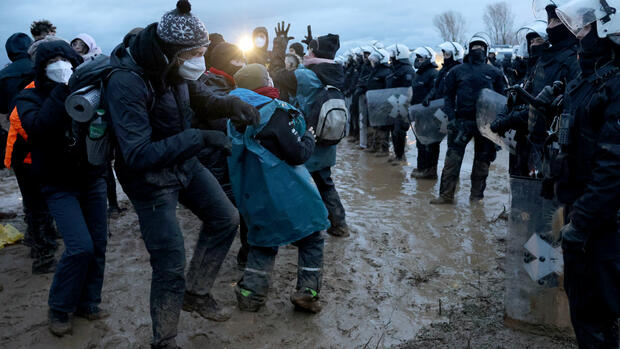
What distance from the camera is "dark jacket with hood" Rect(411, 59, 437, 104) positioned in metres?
8.95

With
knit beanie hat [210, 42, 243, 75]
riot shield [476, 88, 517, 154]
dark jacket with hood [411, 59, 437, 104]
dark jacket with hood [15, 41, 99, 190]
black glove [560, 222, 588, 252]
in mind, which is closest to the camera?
black glove [560, 222, 588, 252]

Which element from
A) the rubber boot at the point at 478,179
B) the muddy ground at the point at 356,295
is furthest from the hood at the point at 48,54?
the rubber boot at the point at 478,179

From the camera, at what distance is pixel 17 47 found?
5.01 m

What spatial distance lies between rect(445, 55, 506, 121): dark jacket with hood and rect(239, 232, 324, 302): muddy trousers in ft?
12.8

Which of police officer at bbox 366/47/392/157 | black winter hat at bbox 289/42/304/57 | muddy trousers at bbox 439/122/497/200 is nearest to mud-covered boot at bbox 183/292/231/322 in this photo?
muddy trousers at bbox 439/122/497/200

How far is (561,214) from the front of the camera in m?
2.96

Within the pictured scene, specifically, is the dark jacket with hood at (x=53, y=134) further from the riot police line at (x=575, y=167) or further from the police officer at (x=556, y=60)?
the police officer at (x=556, y=60)

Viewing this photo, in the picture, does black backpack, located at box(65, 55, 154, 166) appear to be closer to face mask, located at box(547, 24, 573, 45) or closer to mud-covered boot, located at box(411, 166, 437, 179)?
face mask, located at box(547, 24, 573, 45)

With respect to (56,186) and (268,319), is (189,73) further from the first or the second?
(268,319)

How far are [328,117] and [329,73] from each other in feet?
2.07

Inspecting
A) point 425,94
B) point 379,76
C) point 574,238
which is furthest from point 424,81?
point 574,238

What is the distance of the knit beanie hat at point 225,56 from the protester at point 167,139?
1.48m

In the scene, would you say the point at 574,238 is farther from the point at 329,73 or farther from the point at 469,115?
the point at 469,115

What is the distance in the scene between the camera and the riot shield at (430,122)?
7.57 metres
